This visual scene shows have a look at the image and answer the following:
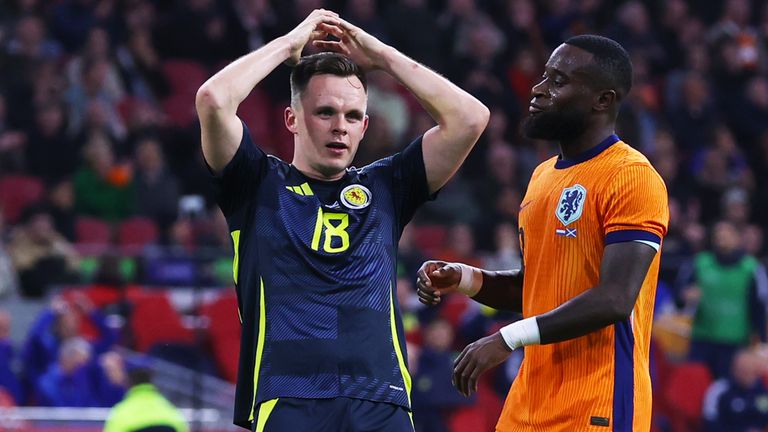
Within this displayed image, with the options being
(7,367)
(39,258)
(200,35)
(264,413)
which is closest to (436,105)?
(264,413)

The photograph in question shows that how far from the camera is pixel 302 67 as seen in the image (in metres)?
4.85

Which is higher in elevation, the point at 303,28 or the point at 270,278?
the point at 303,28

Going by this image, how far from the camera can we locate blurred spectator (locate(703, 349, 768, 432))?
12023 mm

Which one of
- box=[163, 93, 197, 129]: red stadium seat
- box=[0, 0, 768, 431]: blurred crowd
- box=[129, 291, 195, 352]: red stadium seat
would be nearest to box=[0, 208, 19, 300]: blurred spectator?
box=[0, 0, 768, 431]: blurred crowd

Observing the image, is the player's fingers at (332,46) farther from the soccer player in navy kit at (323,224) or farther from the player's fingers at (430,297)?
the player's fingers at (430,297)

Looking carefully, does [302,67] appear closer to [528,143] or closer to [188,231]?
[188,231]

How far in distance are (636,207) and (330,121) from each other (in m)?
1.10

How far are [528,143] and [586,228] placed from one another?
1133cm

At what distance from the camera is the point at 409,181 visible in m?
4.95

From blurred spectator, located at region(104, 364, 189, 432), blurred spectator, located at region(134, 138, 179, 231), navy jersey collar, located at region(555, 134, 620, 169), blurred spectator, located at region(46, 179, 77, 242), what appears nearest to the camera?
navy jersey collar, located at region(555, 134, 620, 169)

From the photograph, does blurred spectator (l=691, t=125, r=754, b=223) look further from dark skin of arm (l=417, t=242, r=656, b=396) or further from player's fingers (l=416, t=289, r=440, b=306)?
dark skin of arm (l=417, t=242, r=656, b=396)

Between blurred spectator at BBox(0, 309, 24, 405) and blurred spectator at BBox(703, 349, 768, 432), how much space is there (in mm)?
5955

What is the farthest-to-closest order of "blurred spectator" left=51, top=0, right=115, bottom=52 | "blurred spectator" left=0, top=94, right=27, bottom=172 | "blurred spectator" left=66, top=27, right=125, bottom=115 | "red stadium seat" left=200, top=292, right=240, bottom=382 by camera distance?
"blurred spectator" left=51, top=0, right=115, bottom=52, "blurred spectator" left=66, top=27, right=125, bottom=115, "blurred spectator" left=0, top=94, right=27, bottom=172, "red stadium seat" left=200, top=292, right=240, bottom=382

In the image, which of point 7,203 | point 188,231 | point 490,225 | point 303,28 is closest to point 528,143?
point 490,225
